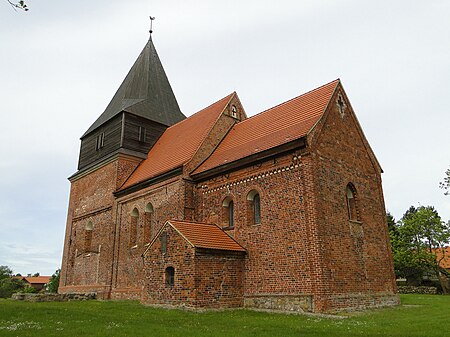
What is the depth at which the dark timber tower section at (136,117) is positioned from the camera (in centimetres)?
2450

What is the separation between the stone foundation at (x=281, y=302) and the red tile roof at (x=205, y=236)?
1900 mm

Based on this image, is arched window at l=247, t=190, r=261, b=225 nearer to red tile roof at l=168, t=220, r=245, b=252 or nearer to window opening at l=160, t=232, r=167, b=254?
red tile roof at l=168, t=220, r=245, b=252

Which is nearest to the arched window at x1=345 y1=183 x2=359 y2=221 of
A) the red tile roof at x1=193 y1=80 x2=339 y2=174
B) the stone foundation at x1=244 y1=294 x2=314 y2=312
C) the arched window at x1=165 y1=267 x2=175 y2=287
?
the red tile roof at x1=193 y1=80 x2=339 y2=174

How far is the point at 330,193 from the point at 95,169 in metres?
16.4

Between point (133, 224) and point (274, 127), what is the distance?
367 inches

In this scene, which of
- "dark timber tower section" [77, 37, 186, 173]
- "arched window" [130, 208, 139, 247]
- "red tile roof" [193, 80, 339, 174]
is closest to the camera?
"red tile roof" [193, 80, 339, 174]

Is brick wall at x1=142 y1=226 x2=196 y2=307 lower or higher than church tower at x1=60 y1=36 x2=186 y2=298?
lower

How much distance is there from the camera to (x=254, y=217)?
15.6 metres

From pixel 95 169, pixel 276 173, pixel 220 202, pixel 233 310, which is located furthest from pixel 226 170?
pixel 95 169

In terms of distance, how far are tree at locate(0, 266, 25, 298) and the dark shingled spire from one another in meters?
33.1

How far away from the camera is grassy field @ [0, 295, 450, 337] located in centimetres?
873

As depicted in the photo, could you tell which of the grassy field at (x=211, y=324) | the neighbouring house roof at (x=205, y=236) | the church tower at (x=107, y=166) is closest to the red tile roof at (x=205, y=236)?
the neighbouring house roof at (x=205, y=236)

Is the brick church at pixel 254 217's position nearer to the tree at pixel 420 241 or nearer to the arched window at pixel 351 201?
the arched window at pixel 351 201

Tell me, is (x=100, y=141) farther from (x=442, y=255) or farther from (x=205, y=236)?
(x=442, y=255)
